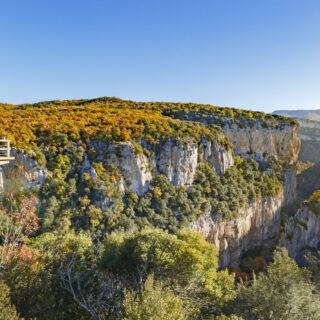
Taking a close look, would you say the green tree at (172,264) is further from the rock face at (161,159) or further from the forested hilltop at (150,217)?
the rock face at (161,159)

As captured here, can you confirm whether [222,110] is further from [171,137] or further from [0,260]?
[0,260]

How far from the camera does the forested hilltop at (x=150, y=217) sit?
2089cm

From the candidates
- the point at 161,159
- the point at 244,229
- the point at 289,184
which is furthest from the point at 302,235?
the point at 161,159

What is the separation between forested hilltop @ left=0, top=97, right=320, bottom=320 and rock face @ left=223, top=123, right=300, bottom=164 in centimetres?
24

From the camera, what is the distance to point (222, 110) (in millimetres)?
69688

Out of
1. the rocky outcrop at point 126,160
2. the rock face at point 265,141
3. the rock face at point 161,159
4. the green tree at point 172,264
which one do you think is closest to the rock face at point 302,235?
the rock face at point 161,159

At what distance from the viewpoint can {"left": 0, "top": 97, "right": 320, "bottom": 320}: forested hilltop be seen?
20.9 metres

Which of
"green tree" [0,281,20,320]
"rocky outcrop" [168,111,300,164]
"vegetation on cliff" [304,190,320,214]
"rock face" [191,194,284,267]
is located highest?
"rocky outcrop" [168,111,300,164]

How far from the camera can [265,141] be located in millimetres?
66625

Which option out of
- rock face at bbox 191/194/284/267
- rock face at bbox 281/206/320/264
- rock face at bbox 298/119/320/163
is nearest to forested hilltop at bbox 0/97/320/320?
rock face at bbox 191/194/284/267

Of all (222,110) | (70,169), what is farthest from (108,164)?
(222,110)

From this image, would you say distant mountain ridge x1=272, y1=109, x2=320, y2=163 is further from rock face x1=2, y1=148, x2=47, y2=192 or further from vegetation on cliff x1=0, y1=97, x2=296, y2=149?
rock face x1=2, y1=148, x2=47, y2=192

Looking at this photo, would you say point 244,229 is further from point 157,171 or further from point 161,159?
point 161,159

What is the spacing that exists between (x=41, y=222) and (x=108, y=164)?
38.8ft
